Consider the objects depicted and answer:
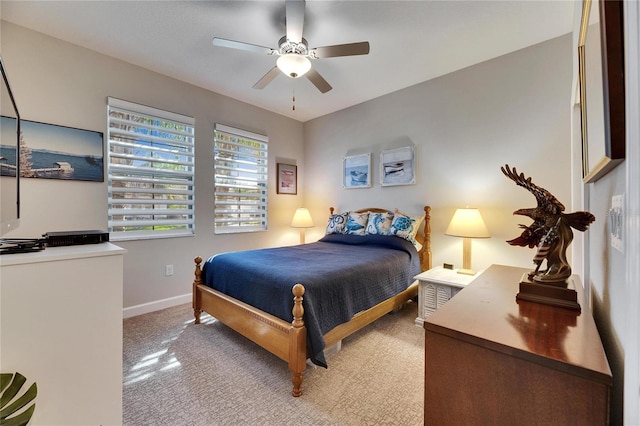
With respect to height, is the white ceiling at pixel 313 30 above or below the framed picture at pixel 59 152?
above

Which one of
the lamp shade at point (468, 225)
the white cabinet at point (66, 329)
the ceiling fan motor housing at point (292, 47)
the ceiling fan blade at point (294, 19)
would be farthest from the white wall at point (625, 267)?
the ceiling fan motor housing at point (292, 47)

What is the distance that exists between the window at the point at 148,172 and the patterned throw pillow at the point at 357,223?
203 centimetres

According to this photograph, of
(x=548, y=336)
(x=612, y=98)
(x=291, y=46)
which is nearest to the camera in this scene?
(x=612, y=98)

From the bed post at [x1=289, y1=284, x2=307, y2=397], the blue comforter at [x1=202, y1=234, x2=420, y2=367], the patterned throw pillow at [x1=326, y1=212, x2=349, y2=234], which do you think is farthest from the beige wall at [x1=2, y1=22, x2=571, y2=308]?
the bed post at [x1=289, y1=284, x2=307, y2=397]

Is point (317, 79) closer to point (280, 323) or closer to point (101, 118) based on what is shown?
point (280, 323)

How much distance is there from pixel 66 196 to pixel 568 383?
3523mm

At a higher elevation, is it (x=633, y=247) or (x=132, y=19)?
(x=132, y=19)

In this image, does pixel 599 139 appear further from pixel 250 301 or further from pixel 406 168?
pixel 406 168

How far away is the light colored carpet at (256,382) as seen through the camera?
4.91ft

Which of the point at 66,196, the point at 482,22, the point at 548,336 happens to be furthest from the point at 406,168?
the point at 66,196

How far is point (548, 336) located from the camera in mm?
750

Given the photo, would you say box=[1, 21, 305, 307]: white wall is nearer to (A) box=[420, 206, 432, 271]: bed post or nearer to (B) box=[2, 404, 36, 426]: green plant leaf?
(B) box=[2, 404, 36, 426]: green plant leaf

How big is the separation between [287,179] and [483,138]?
2.82 m

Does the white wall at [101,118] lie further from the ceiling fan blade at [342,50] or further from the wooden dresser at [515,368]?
the wooden dresser at [515,368]
